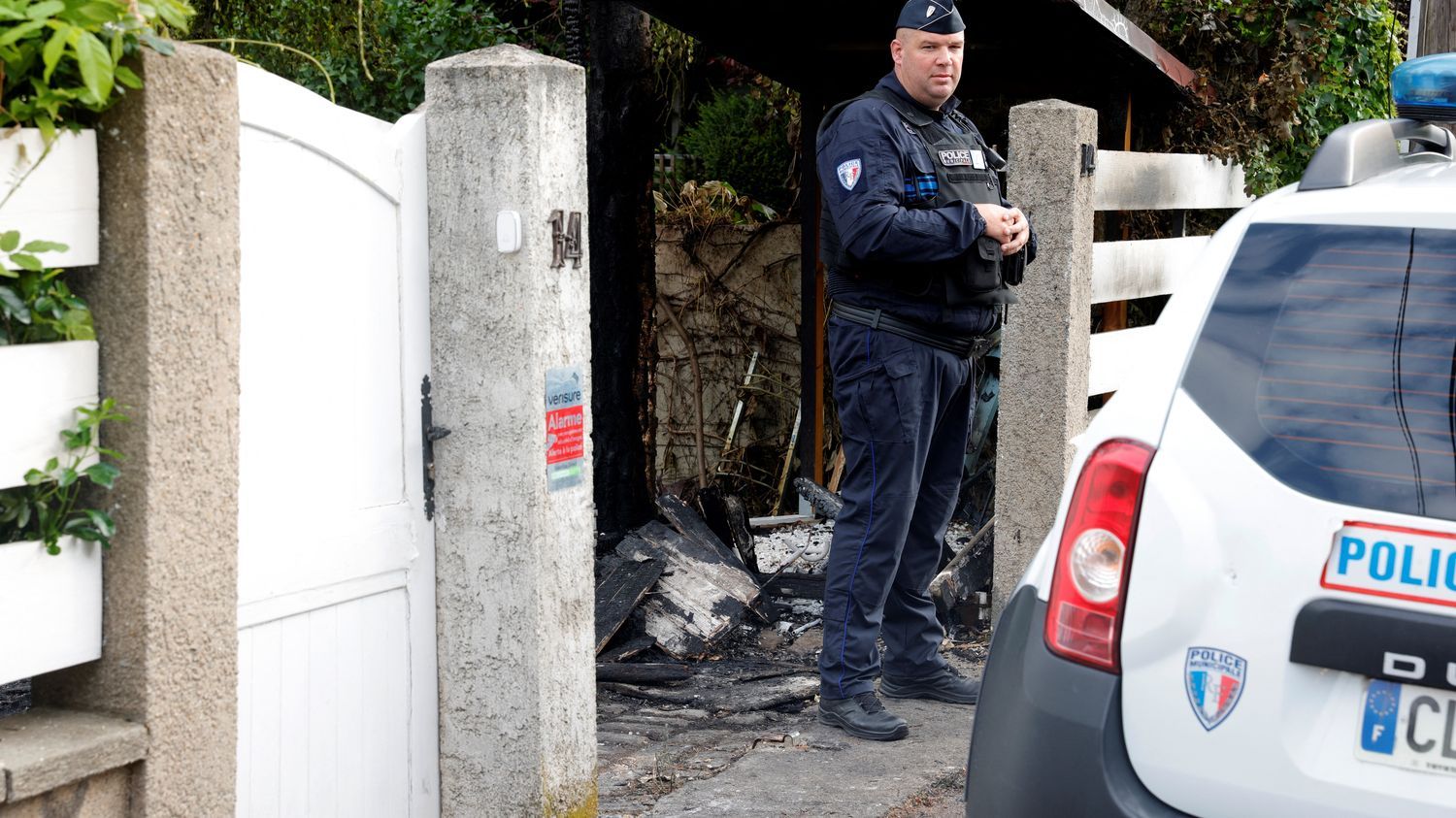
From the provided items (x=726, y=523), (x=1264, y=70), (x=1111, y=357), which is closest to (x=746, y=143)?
(x=1264, y=70)

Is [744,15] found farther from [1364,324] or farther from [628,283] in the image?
[1364,324]

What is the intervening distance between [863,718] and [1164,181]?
328 centimetres

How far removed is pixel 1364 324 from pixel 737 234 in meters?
8.39

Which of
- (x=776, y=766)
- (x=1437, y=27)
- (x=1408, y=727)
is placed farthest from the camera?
(x=1437, y=27)

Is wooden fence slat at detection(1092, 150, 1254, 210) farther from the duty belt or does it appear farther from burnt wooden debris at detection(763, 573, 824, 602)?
burnt wooden debris at detection(763, 573, 824, 602)

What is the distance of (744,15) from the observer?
6746mm

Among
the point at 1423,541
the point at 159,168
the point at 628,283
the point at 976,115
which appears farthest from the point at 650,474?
the point at 1423,541

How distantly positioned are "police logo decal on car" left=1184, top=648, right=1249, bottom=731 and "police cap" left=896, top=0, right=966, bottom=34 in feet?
8.74

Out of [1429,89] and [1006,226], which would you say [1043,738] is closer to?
[1429,89]

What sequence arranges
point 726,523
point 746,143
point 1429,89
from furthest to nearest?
point 746,143 < point 726,523 < point 1429,89

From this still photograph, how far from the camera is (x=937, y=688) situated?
4914 millimetres

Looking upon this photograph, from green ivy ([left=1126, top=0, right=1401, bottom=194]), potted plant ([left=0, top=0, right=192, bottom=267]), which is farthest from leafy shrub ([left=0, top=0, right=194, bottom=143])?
green ivy ([left=1126, top=0, right=1401, bottom=194])

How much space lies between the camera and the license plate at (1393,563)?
207 cm

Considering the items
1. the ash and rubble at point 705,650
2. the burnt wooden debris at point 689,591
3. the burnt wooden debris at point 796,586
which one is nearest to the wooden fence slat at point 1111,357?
the ash and rubble at point 705,650
